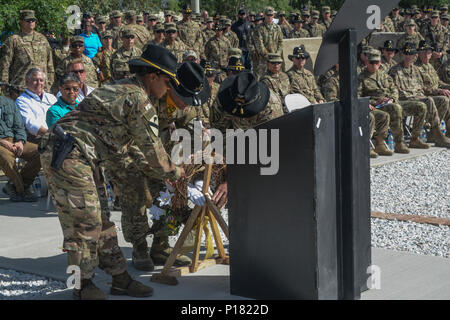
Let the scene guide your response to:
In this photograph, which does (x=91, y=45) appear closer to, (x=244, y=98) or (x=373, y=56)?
(x=373, y=56)

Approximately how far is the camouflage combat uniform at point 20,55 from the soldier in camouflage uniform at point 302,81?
13.3 ft

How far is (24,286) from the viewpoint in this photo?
18.1 feet

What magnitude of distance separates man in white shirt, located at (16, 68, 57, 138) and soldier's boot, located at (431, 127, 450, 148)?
23.5 ft

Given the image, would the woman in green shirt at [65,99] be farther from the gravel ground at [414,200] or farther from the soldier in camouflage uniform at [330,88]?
the soldier in camouflage uniform at [330,88]

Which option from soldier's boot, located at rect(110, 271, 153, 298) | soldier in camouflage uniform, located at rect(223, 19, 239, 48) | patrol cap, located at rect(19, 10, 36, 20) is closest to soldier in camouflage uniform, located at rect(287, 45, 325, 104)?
patrol cap, located at rect(19, 10, 36, 20)

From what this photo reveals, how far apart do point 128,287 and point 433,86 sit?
34.0ft

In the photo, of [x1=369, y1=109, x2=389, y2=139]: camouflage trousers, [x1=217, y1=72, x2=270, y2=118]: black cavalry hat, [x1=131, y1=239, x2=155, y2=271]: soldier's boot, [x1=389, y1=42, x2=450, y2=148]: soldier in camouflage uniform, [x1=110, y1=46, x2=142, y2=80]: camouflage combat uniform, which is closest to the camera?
[x1=131, y1=239, x2=155, y2=271]: soldier's boot

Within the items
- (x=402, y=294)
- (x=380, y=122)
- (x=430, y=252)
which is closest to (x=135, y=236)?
(x=402, y=294)

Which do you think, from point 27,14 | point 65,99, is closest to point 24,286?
point 65,99

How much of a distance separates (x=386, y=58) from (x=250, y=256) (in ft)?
32.7

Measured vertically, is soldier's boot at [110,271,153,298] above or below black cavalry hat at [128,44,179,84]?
below

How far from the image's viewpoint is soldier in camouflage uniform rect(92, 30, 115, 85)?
1321cm

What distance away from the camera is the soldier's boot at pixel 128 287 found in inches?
201

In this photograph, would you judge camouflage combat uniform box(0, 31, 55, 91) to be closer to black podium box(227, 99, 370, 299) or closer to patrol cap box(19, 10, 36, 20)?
patrol cap box(19, 10, 36, 20)
